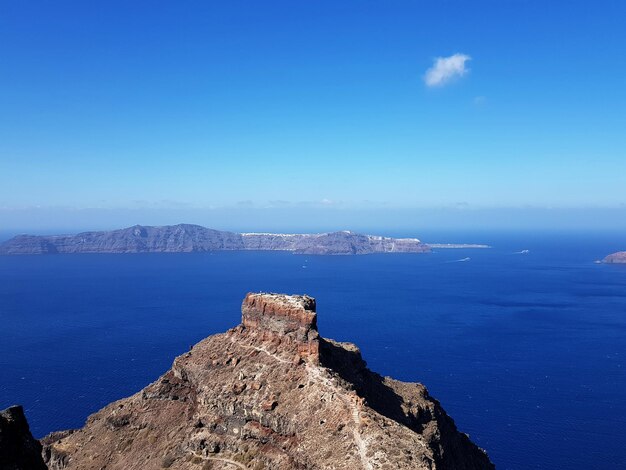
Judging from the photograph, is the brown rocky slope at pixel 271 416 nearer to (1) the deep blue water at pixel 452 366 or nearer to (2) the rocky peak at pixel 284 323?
(2) the rocky peak at pixel 284 323

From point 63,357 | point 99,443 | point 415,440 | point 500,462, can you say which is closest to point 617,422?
point 500,462

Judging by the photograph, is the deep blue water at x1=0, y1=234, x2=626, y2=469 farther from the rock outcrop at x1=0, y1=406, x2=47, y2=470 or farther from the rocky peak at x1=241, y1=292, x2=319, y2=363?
the rock outcrop at x1=0, y1=406, x2=47, y2=470

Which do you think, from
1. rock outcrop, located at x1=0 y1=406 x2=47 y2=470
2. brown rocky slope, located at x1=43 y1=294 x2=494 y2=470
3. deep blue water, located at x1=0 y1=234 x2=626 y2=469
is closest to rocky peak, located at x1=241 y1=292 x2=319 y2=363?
brown rocky slope, located at x1=43 y1=294 x2=494 y2=470

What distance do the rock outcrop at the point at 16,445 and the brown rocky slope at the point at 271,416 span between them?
20.7 meters

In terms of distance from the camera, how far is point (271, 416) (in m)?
43.0

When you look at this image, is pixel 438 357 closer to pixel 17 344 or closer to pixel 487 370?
pixel 487 370

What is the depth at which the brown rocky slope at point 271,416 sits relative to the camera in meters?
37.5

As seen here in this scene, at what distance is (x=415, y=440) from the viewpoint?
1412 inches

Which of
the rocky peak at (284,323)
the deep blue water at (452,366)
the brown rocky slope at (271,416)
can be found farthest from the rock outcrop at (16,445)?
the deep blue water at (452,366)

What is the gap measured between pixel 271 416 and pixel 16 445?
25.4 meters

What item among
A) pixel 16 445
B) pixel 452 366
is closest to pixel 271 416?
pixel 16 445

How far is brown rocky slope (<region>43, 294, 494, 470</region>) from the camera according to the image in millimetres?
37475

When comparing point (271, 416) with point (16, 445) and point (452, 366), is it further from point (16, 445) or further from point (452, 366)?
point (452, 366)

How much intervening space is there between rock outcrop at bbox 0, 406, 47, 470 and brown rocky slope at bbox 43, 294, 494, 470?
2074cm
